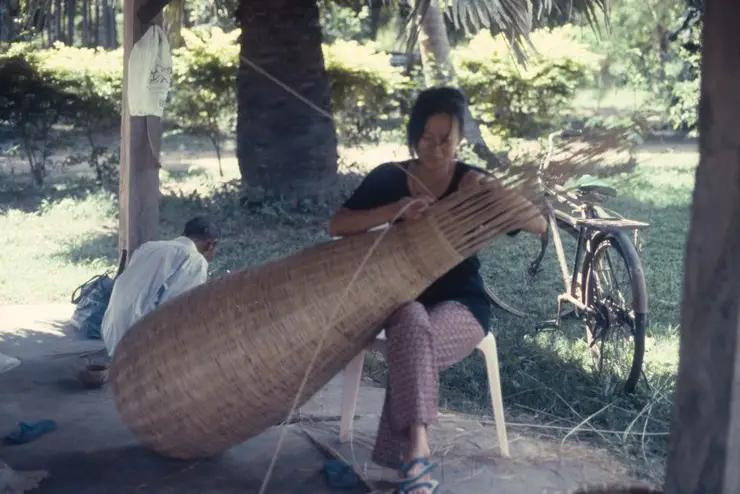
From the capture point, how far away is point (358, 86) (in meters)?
11.6

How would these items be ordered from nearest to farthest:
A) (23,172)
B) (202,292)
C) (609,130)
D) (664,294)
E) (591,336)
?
(609,130), (202,292), (591,336), (664,294), (23,172)

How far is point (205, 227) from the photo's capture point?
457 cm

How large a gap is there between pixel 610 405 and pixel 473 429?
699mm

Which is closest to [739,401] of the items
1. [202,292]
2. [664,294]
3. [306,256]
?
[306,256]

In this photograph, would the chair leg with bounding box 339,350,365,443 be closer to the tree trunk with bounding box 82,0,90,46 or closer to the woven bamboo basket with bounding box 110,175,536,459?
the woven bamboo basket with bounding box 110,175,536,459

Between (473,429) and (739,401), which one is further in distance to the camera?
(473,429)

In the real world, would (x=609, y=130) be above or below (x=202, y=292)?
above

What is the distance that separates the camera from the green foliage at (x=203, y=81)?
35.8 feet

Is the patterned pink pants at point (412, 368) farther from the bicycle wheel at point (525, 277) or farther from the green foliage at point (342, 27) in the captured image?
→ the green foliage at point (342, 27)

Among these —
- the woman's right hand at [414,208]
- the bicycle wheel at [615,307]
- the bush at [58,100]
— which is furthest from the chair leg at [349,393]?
the bush at [58,100]

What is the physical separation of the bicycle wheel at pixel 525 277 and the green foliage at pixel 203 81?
421cm

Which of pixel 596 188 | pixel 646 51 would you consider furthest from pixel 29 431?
pixel 646 51

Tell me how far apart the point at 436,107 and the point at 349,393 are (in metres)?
1.17

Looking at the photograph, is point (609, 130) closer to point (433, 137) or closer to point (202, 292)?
point (433, 137)
